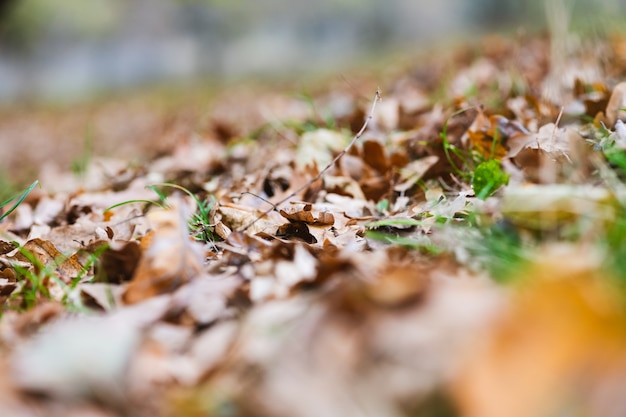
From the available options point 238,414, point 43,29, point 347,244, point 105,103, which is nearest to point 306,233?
point 347,244

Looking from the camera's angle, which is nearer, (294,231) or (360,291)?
(360,291)

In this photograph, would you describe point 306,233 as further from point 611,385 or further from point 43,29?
point 43,29

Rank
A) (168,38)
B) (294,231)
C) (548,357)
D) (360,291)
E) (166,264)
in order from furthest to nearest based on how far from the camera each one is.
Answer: (168,38), (294,231), (166,264), (360,291), (548,357)

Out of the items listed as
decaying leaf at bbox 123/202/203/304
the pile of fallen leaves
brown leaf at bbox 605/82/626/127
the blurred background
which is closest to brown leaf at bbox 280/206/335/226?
the pile of fallen leaves

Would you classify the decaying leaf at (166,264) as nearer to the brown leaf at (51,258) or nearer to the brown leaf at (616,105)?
the brown leaf at (51,258)

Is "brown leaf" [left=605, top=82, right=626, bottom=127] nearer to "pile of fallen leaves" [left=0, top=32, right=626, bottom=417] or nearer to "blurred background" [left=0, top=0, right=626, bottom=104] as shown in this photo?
"pile of fallen leaves" [left=0, top=32, right=626, bottom=417]

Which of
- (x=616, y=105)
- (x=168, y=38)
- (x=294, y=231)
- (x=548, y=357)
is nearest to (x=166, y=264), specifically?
(x=294, y=231)

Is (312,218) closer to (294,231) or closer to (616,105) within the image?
(294,231)
